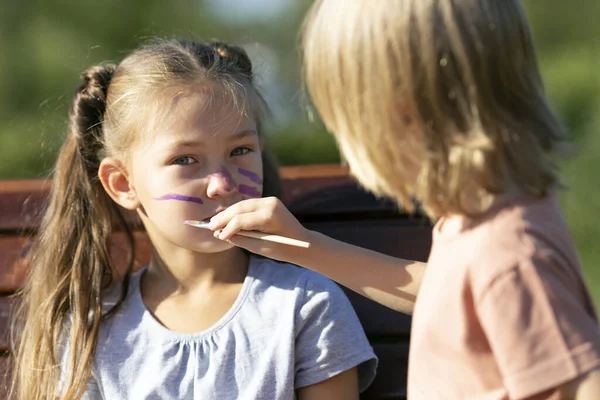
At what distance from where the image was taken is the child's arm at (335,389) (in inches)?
67.6

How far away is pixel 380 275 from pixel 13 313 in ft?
3.34

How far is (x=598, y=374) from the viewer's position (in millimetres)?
1015

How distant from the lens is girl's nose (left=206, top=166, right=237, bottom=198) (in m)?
1.70

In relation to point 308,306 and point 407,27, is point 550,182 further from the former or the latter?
point 308,306

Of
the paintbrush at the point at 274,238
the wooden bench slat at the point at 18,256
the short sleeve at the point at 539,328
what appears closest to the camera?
the short sleeve at the point at 539,328

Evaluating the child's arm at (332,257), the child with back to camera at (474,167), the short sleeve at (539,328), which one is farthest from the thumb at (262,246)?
the short sleeve at (539,328)

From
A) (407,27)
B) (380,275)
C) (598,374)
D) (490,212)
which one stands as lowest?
(598,374)

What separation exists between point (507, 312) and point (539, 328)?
0.14ft

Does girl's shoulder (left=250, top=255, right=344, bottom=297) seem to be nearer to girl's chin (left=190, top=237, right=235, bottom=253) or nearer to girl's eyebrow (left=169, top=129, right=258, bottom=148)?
girl's chin (left=190, top=237, right=235, bottom=253)

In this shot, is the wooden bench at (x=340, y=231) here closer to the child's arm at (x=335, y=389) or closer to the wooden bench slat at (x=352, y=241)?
the wooden bench slat at (x=352, y=241)

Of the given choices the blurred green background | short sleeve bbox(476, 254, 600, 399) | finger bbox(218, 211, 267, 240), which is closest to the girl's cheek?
finger bbox(218, 211, 267, 240)

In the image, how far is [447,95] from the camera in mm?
1097

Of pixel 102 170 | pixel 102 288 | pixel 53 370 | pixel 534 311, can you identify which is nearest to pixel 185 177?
pixel 102 170

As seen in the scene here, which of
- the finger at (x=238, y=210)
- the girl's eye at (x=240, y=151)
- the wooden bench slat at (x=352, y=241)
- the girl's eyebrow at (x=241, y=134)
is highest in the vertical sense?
the girl's eyebrow at (x=241, y=134)
